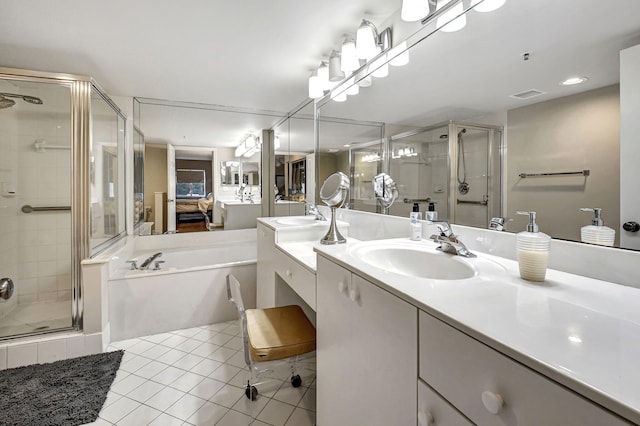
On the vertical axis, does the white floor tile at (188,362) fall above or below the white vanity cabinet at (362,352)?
below

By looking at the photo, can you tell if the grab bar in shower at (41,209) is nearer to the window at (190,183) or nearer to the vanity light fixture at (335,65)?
the window at (190,183)

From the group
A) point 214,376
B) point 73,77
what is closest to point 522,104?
point 214,376

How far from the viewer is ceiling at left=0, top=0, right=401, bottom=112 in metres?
1.50

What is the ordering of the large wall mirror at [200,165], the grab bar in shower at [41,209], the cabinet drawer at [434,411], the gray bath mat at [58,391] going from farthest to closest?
the large wall mirror at [200,165] → the grab bar in shower at [41,209] → the gray bath mat at [58,391] → the cabinet drawer at [434,411]

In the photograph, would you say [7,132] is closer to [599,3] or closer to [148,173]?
[148,173]

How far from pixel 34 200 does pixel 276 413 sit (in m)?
2.83

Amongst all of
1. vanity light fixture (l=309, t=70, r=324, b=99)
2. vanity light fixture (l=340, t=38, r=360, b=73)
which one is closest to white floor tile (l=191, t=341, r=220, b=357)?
vanity light fixture (l=309, t=70, r=324, b=99)

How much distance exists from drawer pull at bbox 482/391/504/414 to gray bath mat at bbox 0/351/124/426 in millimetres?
1876

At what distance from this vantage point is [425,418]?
629mm

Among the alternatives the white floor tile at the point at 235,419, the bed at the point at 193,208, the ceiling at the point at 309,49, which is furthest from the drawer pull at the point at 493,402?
the bed at the point at 193,208

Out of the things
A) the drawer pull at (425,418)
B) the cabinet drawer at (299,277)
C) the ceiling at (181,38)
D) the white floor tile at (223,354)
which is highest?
the ceiling at (181,38)

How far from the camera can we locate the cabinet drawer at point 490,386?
383mm

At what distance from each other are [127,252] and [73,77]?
1485 millimetres

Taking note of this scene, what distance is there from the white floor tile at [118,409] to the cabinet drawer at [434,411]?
1.62 m
